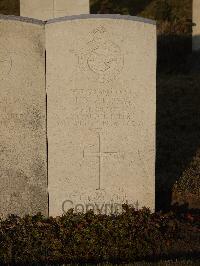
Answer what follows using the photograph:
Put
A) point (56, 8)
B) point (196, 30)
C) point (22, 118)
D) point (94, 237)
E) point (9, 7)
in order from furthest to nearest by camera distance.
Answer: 1. point (9, 7)
2. point (196, 30)
3. point (56, 8)
4. point (22, 118)
5. point (94, 237)

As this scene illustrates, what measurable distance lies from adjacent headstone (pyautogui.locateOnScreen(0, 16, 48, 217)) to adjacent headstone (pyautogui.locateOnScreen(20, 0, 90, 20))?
4.29 metres

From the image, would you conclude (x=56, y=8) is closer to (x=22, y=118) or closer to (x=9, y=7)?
Answer: (x=22, y=118)

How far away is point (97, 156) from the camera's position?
14.6ft

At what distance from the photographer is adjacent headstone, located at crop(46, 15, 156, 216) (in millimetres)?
4223

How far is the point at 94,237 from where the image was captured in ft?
13.6

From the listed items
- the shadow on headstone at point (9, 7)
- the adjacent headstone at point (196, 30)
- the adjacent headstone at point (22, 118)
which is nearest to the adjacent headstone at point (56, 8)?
the adjacent headstone at point (22, 118)

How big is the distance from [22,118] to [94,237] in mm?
1235

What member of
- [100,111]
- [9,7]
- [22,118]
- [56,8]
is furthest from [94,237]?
[9,7]

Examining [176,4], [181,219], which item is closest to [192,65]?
[181,219]

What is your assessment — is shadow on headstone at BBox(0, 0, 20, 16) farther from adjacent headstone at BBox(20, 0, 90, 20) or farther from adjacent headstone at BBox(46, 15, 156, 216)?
adjacent headstone at BBox(46, 15, 156, 216)

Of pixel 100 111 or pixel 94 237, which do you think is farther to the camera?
pixel 100 111

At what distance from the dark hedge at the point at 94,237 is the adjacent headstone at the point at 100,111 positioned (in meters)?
0.19

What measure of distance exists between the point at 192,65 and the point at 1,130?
8364mm

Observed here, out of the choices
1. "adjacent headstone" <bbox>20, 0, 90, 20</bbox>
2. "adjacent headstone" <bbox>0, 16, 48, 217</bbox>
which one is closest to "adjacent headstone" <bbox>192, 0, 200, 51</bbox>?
"adjacent headstone" <bbox>20, 0, 90, 20</bbox>
